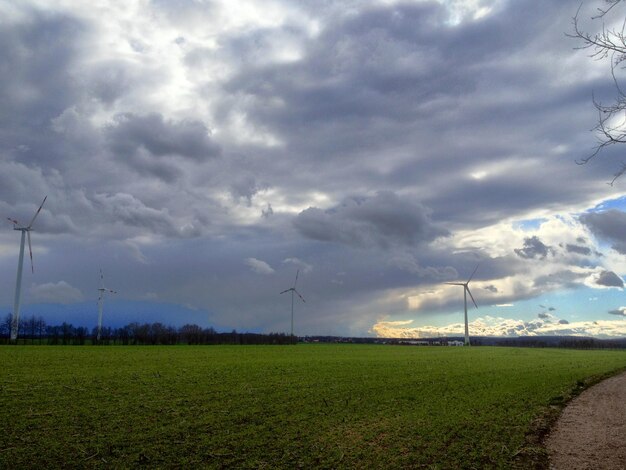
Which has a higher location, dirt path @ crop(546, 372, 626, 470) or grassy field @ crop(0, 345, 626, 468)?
grassy field @ crop(0, 345, 626, 468)

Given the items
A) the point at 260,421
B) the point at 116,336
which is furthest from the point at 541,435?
the point at 116,336

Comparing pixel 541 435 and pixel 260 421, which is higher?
pixel 260 421

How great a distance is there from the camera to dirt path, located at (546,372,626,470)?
16.3 meters

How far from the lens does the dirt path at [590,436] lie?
53.6ft

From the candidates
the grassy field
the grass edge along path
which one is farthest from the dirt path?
the grassy field

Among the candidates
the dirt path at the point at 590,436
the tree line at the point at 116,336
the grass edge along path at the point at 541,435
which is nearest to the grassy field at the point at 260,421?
the grass edge along path at the point at 541,435

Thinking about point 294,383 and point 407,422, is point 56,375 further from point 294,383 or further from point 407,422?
point 407,422

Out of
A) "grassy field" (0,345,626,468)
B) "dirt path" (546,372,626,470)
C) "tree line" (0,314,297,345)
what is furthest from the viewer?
"tree line" (0,314,297,345)

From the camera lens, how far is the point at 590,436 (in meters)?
19.4

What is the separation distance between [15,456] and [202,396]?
11396 mm

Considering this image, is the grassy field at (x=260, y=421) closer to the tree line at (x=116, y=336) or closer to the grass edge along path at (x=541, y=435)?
the grass edge along path at (x=541, y=435)

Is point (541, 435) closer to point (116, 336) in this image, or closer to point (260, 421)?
point (260, 421)

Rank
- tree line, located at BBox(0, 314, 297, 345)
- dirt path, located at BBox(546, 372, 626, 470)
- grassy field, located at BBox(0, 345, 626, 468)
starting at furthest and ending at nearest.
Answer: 1. tree line, located at BBox(0, 314, 297, 345)
2. grassy field, located at BBox(0, 345, 626, 468)
3. dirt path, located at BBox(546, 372, 626, 470)

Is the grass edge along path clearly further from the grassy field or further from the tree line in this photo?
the tree line
